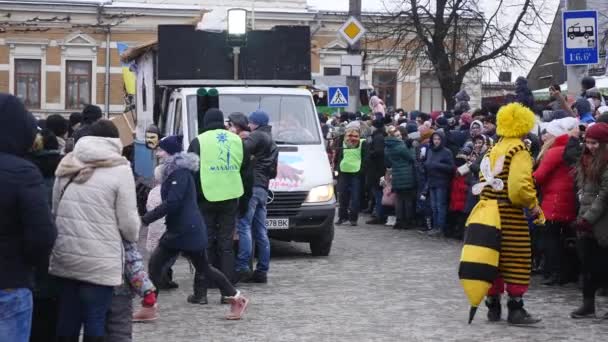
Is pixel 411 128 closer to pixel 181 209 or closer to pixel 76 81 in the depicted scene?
pixel 181 209

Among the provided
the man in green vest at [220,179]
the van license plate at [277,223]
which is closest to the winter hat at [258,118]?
the man in green vest at [220,179]

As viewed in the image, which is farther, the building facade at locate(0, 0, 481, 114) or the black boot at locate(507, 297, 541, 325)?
the building facade at locate(0, 0, 481, 114)

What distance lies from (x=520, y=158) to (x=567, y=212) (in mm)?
2731

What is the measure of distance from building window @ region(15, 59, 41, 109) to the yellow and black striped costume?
2129 inches

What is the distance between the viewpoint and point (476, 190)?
10.5 metres

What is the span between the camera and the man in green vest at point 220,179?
465 inches

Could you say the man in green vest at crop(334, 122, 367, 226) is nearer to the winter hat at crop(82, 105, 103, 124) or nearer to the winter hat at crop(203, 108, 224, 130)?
the winter hat at crop(203, 108, 224, 130)

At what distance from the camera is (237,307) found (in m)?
10.8

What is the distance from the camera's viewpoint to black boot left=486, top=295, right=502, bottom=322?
10664 millimetres

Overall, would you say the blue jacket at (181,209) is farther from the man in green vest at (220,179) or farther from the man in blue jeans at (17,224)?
the man in blue jeans at (17,224)

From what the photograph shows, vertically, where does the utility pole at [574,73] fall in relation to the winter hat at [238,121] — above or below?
above

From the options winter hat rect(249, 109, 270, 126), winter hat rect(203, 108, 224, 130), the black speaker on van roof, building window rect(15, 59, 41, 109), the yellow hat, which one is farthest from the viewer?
building window rect(15, 59, 41, 109)

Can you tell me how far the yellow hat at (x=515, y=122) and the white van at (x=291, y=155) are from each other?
5089 millimetres

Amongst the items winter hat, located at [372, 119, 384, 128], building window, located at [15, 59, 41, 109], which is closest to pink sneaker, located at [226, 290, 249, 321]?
winter hat, located at [372, 119, 384, 128]
